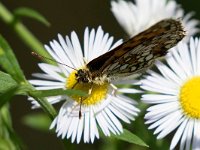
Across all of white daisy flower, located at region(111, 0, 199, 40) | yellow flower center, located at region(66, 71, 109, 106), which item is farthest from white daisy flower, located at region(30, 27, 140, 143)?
white daisy flower, located at region(111, 0, 199, 40)

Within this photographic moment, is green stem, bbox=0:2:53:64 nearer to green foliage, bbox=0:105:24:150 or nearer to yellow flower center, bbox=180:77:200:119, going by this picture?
green foliage, bbox=0:105:24:150

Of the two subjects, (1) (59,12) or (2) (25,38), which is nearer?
(2) (25,38)

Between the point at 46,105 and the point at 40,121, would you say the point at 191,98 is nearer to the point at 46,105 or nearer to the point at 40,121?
the point at 46,105

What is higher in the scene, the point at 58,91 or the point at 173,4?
the point at 173,4

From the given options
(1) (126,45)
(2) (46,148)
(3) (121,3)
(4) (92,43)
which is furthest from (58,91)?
(2) (46,148)

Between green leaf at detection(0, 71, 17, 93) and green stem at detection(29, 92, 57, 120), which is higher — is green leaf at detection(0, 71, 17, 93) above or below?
above

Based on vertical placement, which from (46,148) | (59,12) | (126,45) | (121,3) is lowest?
(46,148)

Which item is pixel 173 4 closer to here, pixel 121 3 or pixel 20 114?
pixel 121 3
